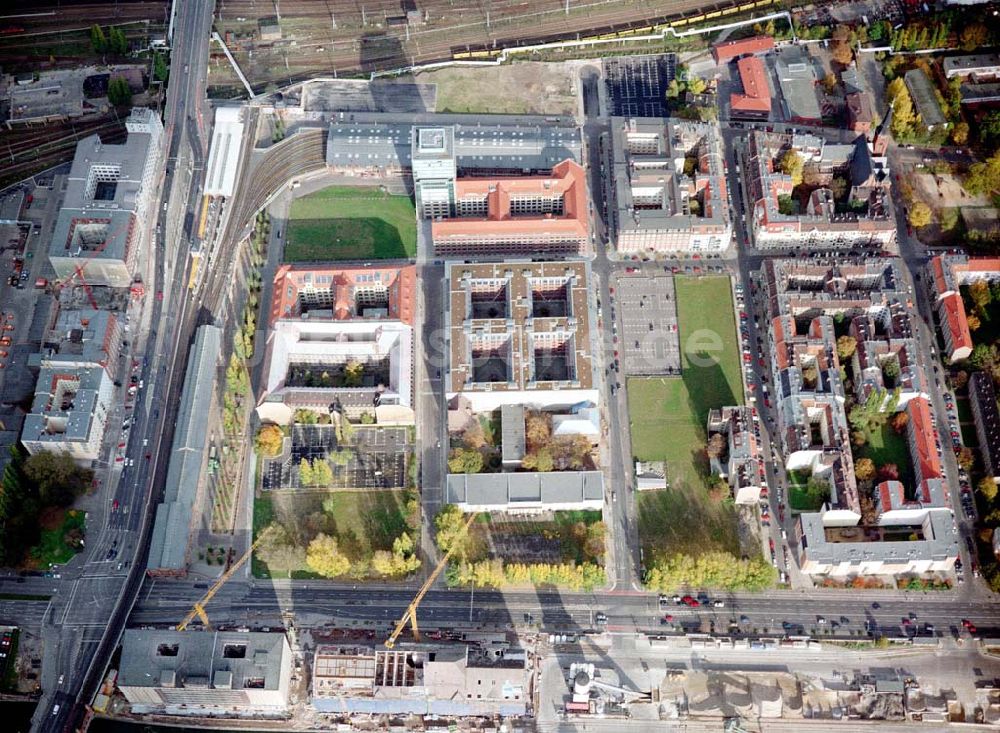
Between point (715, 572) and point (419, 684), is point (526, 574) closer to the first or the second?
point (419, 684)

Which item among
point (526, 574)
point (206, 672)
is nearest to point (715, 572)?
point (526, 574)

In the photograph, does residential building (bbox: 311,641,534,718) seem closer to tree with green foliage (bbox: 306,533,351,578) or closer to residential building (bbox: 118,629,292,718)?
residential building (bbox: 118,629,292,718)

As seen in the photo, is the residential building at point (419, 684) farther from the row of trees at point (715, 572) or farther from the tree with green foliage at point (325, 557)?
the row of trees at point (715, 572)

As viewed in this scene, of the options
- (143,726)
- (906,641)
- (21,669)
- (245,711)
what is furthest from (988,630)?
(21,669)

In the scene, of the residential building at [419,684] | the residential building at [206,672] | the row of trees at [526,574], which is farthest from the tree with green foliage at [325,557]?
the row of trees at [526,574]

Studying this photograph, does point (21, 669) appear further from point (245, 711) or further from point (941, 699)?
point (941, 699)

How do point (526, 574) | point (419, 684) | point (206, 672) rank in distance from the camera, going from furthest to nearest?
point (526, 574)
point (419, 684)
point (206, 672)

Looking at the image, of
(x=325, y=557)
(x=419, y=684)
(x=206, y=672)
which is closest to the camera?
(x=206, y=672)
